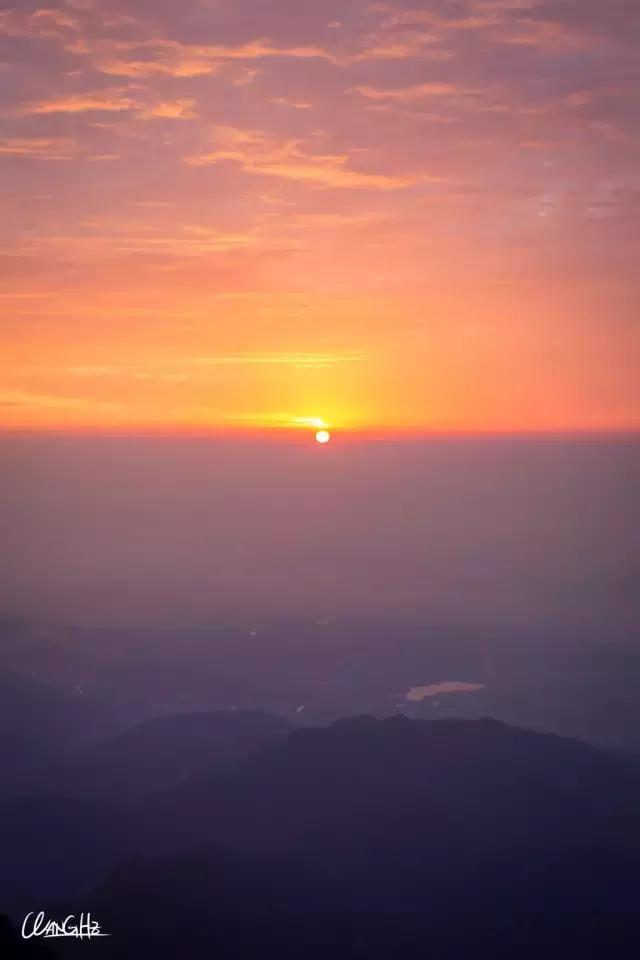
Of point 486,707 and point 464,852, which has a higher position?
point 486,707

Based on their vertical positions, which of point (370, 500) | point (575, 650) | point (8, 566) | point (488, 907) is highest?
point (370, 500)

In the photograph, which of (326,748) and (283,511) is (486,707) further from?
(283,511)

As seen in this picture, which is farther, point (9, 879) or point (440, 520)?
point (440, 520)

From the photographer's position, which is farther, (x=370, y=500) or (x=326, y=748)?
(x=370, y=500)

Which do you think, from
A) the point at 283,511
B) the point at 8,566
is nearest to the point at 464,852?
the point at 8,566

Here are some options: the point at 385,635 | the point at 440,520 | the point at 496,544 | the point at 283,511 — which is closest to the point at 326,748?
the point at 385,635

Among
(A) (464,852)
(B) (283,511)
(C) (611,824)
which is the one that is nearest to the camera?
(A) (464,852)

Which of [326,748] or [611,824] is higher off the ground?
[326,748]

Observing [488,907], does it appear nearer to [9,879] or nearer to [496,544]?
[9,879]

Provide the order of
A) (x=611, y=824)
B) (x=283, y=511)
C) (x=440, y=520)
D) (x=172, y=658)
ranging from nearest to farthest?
(x=611, y=824)
(x=172, y=658)
(x=440, y=520)
(x=283, y=511)
